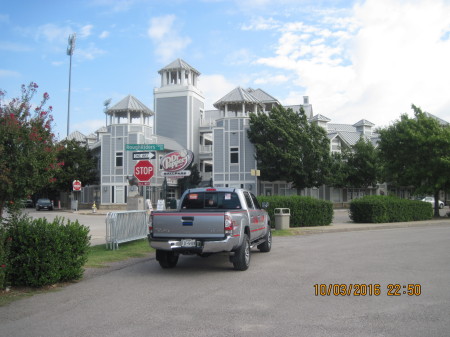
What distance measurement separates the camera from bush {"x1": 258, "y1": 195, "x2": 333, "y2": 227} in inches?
808

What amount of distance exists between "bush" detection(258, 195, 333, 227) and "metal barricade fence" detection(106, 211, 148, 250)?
6.73 m

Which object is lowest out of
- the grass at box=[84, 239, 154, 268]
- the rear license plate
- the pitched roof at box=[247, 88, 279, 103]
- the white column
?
the grass at box=[84, 239, 154, 268]

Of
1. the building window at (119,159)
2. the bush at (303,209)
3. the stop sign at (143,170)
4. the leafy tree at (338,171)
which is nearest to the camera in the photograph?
the stop sign at (143,170)

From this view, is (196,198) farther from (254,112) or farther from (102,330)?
(254,112)

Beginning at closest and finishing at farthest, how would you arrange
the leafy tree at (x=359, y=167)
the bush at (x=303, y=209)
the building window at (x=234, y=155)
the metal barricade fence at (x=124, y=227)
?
the metal barricade fence at (x=124, y=227)
the bush at (x=303, y=209)
the building window at (x=234, y=155)
the leafy tree at (x=359, y=167)

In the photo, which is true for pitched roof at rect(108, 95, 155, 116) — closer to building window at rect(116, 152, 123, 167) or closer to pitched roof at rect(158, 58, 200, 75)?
building window at rect(116, 152, 123, 167)

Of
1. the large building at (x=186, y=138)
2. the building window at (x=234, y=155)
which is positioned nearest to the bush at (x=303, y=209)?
the large building at (x=186, y=138)

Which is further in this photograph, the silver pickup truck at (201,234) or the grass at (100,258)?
the silver pickup truck at (201,234)

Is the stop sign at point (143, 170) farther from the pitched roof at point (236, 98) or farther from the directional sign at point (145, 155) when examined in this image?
the pitched roof at point (236, 98)

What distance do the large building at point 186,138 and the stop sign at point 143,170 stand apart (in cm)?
2607

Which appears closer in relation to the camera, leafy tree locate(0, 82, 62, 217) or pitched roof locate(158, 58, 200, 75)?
leafy tree locate(0, 82, 62, 217)

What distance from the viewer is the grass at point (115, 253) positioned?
10926 mm
